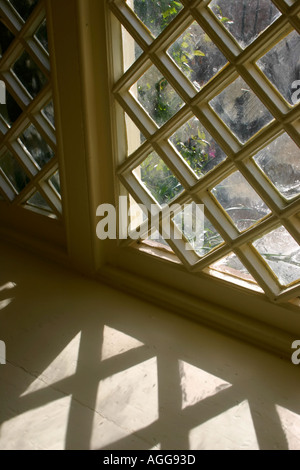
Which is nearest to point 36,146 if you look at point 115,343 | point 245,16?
point 115,343

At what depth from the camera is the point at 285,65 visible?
45.7 inches

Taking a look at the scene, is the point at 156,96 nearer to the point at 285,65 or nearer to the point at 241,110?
the point at 241,110

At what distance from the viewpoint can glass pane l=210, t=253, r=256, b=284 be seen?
57.9 inches

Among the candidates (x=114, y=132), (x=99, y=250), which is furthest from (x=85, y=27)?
(x=99, y=250)

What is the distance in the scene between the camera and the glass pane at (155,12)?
1289mm

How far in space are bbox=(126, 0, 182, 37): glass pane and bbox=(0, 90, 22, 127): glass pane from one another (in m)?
0.52

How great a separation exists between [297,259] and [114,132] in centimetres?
59

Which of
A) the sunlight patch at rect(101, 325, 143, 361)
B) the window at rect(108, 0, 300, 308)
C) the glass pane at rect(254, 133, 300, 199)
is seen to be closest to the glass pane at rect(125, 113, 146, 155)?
the window at rect(108, 0, 300, 308)

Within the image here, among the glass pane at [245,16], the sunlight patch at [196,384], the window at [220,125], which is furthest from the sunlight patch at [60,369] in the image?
the glass pane at [245,16]

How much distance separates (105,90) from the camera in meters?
Result: 1.46

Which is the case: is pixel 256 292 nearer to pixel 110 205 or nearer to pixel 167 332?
pixel 167 332

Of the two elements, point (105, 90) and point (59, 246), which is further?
point (59, 246)

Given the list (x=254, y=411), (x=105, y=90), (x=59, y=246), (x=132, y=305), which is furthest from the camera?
(x=59, y=246)

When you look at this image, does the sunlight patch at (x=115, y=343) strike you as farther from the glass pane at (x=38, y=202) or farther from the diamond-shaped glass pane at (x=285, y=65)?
the diamond-shaped glass pane at (x=285, y=65)
